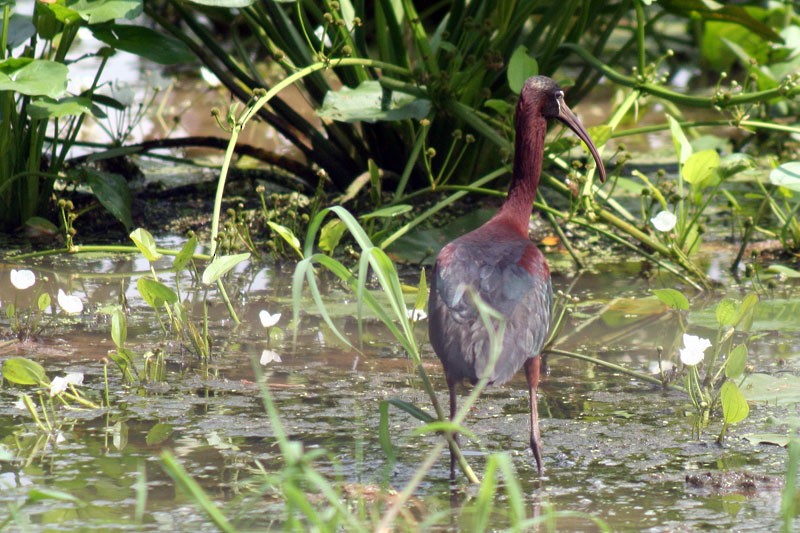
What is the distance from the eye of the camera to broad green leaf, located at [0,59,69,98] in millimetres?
3922

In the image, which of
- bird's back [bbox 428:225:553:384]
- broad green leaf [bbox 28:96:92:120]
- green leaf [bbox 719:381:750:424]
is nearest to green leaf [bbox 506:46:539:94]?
bird's back [bbox 428:225:553:384]

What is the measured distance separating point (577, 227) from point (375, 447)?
97.8 inches

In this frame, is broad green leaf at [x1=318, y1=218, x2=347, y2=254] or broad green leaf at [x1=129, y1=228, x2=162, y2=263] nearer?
broad green leaf at [x1=129, y1=228, x2=162, y2=263]

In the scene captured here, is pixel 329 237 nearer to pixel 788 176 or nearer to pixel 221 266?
pixel 221 266

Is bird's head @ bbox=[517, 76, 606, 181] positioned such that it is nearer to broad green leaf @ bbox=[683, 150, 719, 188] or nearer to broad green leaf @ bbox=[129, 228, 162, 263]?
broad green leaf @ bbox=[683, 150, 719, 188]

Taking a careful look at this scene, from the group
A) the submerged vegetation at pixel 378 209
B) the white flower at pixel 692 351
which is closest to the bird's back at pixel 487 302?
the submerged vegetation at pixel 378 209

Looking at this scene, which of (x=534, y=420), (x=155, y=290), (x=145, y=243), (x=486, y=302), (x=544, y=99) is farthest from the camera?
(x=544, y=99)

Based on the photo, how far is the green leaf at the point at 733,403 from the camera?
9.49 feet

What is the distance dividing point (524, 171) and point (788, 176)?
1.14 m

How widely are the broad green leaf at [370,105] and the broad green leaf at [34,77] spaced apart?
3.09 ft

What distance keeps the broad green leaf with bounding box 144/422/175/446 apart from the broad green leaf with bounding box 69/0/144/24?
159cm

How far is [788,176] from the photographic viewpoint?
420 cm

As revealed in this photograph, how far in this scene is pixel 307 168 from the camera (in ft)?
17.3

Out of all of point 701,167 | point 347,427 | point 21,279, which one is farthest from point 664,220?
point 21,279
